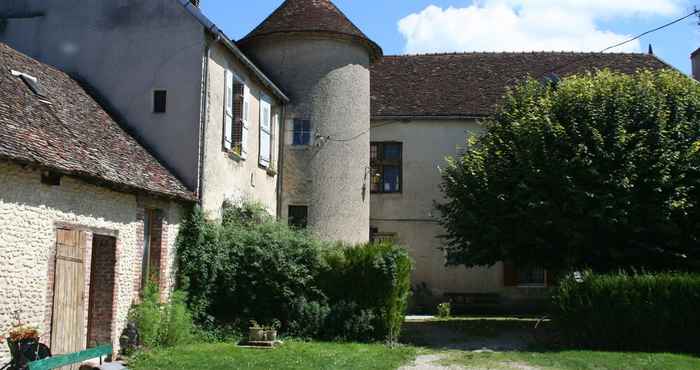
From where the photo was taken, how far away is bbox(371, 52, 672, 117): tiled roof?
84.2ft

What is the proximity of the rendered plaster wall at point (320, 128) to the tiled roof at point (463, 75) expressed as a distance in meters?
4.32

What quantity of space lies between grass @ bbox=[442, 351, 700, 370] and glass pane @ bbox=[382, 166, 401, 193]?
10616 millimetres

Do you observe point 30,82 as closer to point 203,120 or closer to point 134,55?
point 134,55

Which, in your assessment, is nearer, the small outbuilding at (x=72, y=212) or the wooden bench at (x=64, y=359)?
the wooden bench at (x=64, y=359)

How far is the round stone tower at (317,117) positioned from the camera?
2081cm

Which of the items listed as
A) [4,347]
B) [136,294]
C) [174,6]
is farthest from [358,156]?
[4,347]

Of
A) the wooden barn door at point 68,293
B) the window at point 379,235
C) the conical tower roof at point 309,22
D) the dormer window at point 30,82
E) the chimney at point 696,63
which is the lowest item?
the wooden barn door at point 68,293

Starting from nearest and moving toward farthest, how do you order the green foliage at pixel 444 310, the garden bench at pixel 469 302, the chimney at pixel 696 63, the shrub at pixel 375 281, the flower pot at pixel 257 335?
1. the flower pot at pixel 257 335
2. the shrub at pixel 375 281
3. the green foliage at pixel 444 310
4. the garden bench at pixel 469 302
5. the chimney at pixel 696 63

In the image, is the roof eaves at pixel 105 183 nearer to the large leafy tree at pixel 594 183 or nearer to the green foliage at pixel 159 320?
the green foliage at pixel 159 320

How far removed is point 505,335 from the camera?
61.7 ft

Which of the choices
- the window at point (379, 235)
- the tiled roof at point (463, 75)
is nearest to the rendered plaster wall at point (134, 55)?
the tiled roof at point (463, 75)

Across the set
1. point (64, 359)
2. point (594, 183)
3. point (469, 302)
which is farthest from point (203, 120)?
point (469, 302)

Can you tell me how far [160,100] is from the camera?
16328 millimetres

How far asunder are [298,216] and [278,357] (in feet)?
25.0
